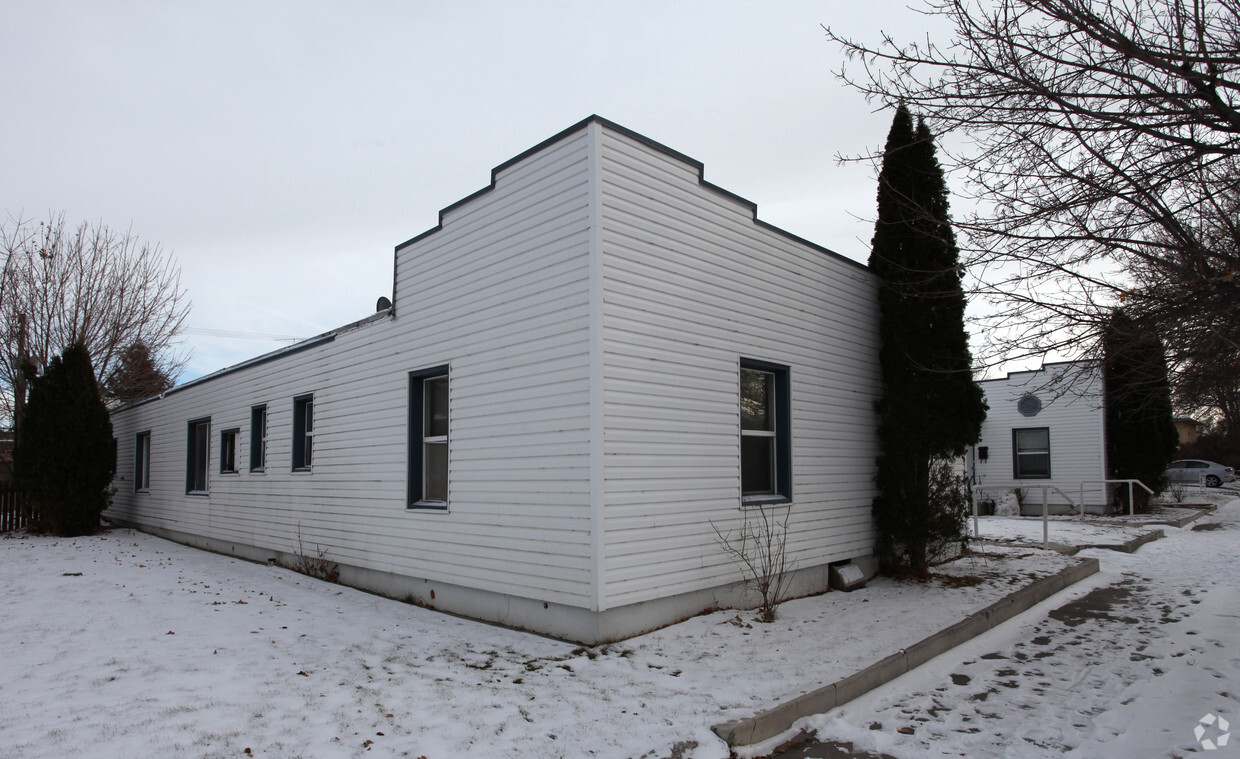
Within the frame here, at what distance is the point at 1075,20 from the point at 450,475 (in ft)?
22.7

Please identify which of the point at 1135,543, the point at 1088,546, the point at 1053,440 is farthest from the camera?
the point at 1053,440

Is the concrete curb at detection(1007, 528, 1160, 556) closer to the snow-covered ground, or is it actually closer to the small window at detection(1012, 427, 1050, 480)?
the snow-covered ground

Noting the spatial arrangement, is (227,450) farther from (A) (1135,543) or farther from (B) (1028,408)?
(B) (1028,408)

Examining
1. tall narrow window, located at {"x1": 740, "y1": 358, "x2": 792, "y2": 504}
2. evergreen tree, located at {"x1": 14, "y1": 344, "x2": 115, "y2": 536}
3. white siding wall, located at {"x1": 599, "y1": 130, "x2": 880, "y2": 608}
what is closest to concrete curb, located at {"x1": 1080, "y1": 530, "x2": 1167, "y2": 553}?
white siding wall, located at {"x1": 599, "y1": 130, "x2": 880, "y2": 608}

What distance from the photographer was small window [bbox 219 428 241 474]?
14.1 metres

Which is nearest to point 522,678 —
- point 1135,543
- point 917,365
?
point 917,365

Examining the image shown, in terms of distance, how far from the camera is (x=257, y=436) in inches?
521

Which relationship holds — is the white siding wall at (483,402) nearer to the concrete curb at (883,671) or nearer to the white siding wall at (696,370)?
the white siding wall at (696,370)

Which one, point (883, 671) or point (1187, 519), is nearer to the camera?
point (883, 671)

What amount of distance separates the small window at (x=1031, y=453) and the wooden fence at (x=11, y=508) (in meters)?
25.9

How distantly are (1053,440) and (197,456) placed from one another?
22.3 m

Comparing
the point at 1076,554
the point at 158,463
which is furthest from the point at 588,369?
the point at 158,463

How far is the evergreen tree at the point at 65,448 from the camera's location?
1541 centimetres

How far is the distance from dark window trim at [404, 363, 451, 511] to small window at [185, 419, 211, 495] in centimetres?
897
